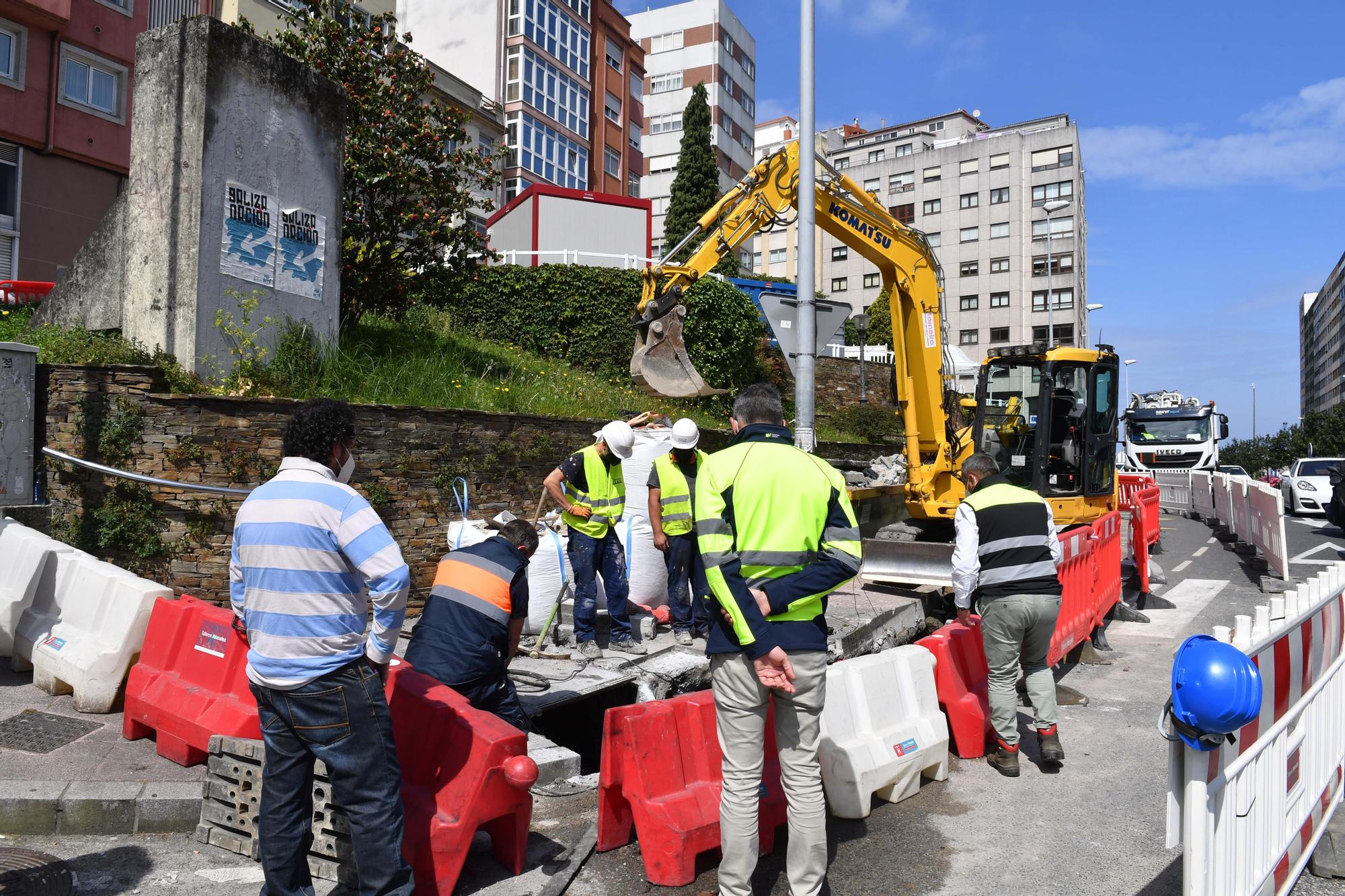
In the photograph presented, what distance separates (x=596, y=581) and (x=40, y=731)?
355 cm

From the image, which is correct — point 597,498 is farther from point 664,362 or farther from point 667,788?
point 667,788

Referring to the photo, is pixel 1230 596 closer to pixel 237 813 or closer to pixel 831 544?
pixel 831 544

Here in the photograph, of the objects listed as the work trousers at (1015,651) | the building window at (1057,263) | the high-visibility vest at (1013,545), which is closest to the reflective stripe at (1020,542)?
the high-visibility vest at (1013,545)

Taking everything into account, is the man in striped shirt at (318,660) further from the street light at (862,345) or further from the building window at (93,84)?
the building window at (93,84)

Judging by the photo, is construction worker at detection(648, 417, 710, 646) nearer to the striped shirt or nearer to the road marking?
the striped shirt

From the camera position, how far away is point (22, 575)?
225 inches

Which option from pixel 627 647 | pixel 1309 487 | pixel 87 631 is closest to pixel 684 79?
pixel 1309 487

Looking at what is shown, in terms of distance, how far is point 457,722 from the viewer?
12.3 ft

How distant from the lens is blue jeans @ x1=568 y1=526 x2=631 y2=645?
22.1ft

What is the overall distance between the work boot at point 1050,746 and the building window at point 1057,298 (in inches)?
2231

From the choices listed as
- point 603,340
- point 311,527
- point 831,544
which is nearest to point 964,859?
point 831,544

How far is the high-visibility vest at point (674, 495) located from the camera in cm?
698

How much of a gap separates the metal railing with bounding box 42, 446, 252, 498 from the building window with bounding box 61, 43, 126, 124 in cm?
1690

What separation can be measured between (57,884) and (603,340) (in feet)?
47.1
